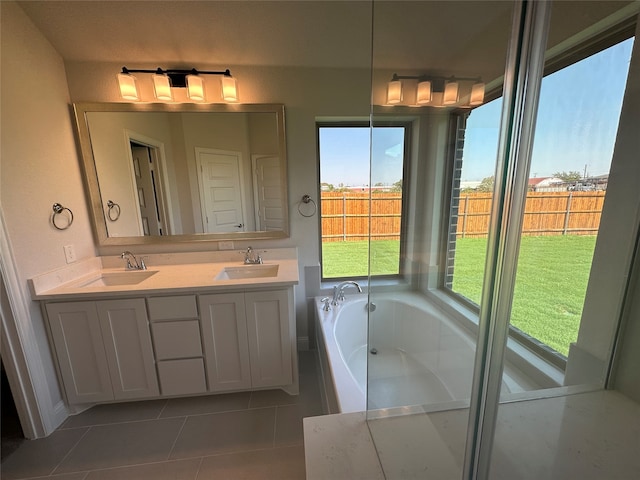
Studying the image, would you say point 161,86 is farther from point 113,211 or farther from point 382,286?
point 382,286

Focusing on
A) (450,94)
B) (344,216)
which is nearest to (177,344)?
(344,216)

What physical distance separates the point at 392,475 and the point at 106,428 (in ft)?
5.88

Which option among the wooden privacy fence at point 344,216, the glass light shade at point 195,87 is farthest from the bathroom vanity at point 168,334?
the glass light shade at point 195,87

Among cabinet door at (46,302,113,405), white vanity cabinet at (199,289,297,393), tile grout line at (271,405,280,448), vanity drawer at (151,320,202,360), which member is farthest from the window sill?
cabinet door at (46,302,113,405)

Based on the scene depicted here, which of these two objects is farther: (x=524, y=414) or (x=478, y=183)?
(x=478, y=183)

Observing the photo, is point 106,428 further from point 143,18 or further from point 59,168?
point 143,18

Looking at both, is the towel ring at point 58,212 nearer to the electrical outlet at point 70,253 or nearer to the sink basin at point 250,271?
the electrical outlet at point 70,253

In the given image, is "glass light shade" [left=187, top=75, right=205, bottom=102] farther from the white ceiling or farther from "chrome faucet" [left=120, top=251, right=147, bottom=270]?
"chrome faucet" [left=120, top=251, right=147, bottom=270]

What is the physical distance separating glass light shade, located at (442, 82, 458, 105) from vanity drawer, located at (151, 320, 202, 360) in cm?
203

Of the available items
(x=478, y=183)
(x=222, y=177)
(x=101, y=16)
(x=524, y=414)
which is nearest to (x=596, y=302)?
(x=524, y=414)

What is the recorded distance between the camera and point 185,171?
6.60 feet

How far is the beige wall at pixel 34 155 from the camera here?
4.53 ft

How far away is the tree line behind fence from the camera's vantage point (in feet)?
2.84

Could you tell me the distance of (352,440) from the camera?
0.90 meters
